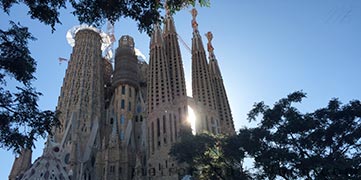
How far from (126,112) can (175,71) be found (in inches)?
329

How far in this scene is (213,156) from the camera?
19.7 metres

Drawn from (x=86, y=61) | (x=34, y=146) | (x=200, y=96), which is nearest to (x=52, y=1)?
(x=34, y=146)

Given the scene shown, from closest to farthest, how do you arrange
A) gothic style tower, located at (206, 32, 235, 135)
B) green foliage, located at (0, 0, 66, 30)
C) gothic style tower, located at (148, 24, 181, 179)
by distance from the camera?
1. green foliage, located at (0, 0, 66, 30)
2. gothic style tower, located at (148, 24, 181, 179)
3. gothic style tower, located at (206, 32, 235, 135)

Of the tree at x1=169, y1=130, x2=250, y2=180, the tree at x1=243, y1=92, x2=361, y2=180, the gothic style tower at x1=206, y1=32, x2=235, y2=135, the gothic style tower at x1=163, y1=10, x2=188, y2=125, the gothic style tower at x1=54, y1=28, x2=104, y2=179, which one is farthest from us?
the gothic style tower at x1=206, y1=32, x2=235, y2=135

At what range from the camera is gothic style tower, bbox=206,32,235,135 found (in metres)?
44.9

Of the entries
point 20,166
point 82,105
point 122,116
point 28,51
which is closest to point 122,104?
point 122,116

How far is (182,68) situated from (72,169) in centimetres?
1780

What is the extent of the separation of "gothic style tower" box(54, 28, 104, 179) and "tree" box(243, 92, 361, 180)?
76.8 feet

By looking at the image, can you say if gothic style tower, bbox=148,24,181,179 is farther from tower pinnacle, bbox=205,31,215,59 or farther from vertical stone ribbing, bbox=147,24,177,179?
tower pinnacle, bbox=205,31,215,59

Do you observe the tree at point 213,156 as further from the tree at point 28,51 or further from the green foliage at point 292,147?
the tree at point 28,51

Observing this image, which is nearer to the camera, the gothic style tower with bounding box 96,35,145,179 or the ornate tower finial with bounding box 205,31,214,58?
the gothic style tower with bounding box 96,35,145,179

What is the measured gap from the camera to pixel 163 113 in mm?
40062

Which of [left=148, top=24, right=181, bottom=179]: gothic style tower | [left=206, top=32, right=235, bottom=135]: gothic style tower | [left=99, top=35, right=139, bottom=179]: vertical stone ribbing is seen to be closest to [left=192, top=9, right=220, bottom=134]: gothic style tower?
[left=206, top=32, right=235, bottom=135]: gothic style tower

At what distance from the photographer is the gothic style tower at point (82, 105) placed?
39.1 metres
